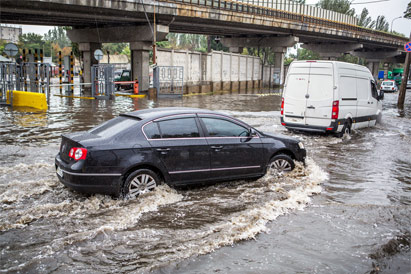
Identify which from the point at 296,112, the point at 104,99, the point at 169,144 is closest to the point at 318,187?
the point at 169,144

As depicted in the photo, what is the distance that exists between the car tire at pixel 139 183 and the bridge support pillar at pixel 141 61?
74.2ft

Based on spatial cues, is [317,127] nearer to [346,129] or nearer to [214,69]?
[346,129]

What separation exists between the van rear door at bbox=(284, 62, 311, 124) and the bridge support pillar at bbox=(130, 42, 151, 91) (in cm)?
1704

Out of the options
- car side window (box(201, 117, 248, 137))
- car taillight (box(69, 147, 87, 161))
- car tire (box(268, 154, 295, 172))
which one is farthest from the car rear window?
car tire (box(268, 154, 295, 172))

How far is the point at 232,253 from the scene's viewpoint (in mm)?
4730

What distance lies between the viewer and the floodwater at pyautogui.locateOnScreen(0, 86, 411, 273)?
4496mm

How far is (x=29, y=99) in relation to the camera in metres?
18.6

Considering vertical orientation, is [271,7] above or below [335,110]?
above

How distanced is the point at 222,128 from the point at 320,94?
6.04m

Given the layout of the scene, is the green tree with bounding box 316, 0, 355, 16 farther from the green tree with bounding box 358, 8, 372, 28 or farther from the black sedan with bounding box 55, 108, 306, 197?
the black sedan with bounding box 55, 108, 306, 197

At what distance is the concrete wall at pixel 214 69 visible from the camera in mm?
29219

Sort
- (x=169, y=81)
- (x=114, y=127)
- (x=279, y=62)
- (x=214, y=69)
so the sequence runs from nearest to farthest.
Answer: (x=114, y=127), (x=169, y=81), (x=214, y=69), (x=279, y=62)

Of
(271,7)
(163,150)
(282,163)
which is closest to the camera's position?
(163,150)

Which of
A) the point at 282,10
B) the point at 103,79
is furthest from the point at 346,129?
the point at 282,10
